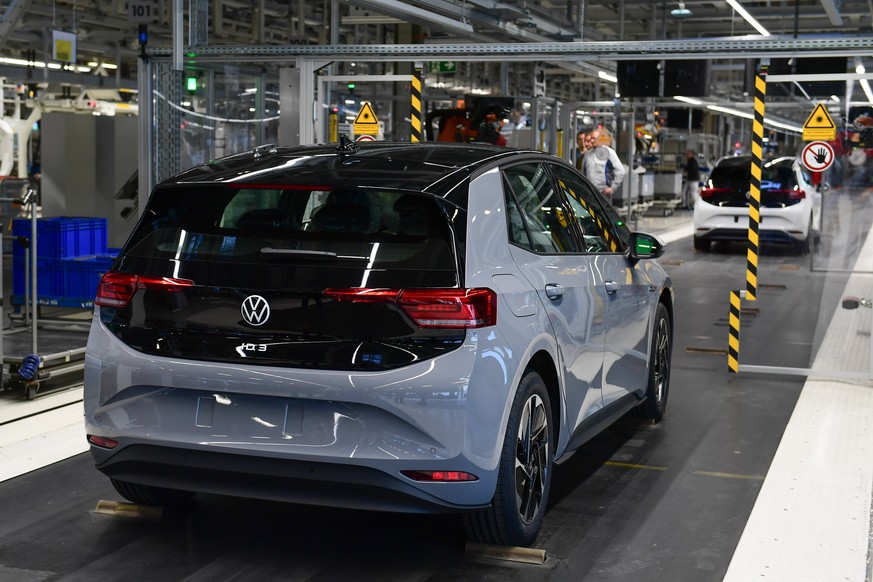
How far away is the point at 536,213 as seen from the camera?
485cm

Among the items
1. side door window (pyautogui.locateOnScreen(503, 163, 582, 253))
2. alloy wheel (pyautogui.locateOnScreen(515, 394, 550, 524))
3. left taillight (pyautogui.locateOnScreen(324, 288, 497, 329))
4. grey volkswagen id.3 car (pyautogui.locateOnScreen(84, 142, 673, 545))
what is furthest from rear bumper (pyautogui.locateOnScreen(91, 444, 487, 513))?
side door window (pyautogui.locateOnScreen(503, 163, 582, 253))

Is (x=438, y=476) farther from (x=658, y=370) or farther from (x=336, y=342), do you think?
(x=658, y=370)

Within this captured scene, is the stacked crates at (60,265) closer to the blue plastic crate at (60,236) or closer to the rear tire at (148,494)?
the blue plastic crate at (60,236)

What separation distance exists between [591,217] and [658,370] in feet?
4.85

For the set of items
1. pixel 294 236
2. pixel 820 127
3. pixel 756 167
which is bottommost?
pixel 294 236

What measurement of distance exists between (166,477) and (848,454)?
3.89 metres

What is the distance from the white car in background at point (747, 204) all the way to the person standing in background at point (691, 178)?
11.3m

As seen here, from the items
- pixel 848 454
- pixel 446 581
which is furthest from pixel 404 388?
pixel 848 454

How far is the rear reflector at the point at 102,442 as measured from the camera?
4.15 meters

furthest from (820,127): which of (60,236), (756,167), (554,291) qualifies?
(60,236)

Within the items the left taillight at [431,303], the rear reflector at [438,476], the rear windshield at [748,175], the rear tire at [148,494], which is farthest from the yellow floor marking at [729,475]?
the rear windshield at [748,175]

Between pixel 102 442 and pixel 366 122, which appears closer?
pixel 102 442

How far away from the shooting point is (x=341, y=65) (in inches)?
992

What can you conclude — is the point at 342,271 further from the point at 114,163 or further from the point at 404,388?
the point at 114,163
